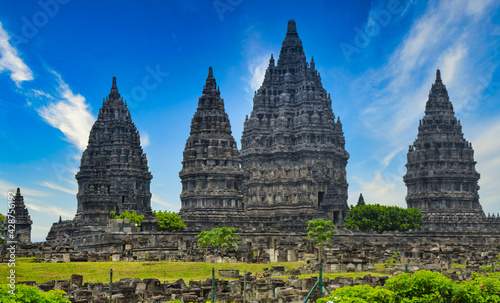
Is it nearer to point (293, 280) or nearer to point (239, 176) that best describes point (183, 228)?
point (239, 176)

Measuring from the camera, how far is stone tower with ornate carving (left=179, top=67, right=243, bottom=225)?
88.3 meters

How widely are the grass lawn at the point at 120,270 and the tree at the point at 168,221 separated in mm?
25260

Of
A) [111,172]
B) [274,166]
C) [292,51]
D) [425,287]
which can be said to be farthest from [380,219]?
[425,287]

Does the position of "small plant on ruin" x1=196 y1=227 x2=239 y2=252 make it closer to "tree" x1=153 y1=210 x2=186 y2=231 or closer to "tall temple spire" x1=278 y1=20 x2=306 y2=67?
"tree" x1=153 y1=210 x2=186 y2=231

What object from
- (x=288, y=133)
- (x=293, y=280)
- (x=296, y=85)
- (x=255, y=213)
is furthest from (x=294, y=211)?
(x=293, y=280)

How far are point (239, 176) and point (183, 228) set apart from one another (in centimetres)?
1359

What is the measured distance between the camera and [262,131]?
344 feet

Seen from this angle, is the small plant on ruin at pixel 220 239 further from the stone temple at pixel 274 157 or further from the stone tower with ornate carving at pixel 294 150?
the stone tower with ornate carving at pixel 294 150

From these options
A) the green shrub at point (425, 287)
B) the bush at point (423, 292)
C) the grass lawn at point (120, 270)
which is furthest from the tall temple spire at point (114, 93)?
the green shrub at point (425, 287)

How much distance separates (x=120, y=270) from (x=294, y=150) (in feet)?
181

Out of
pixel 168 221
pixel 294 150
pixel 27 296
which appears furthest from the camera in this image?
pixel 294 150

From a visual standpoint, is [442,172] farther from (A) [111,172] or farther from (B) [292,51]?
(A) [111,172]

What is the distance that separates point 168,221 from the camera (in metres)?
78.4

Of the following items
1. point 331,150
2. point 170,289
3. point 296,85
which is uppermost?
point 296,85
